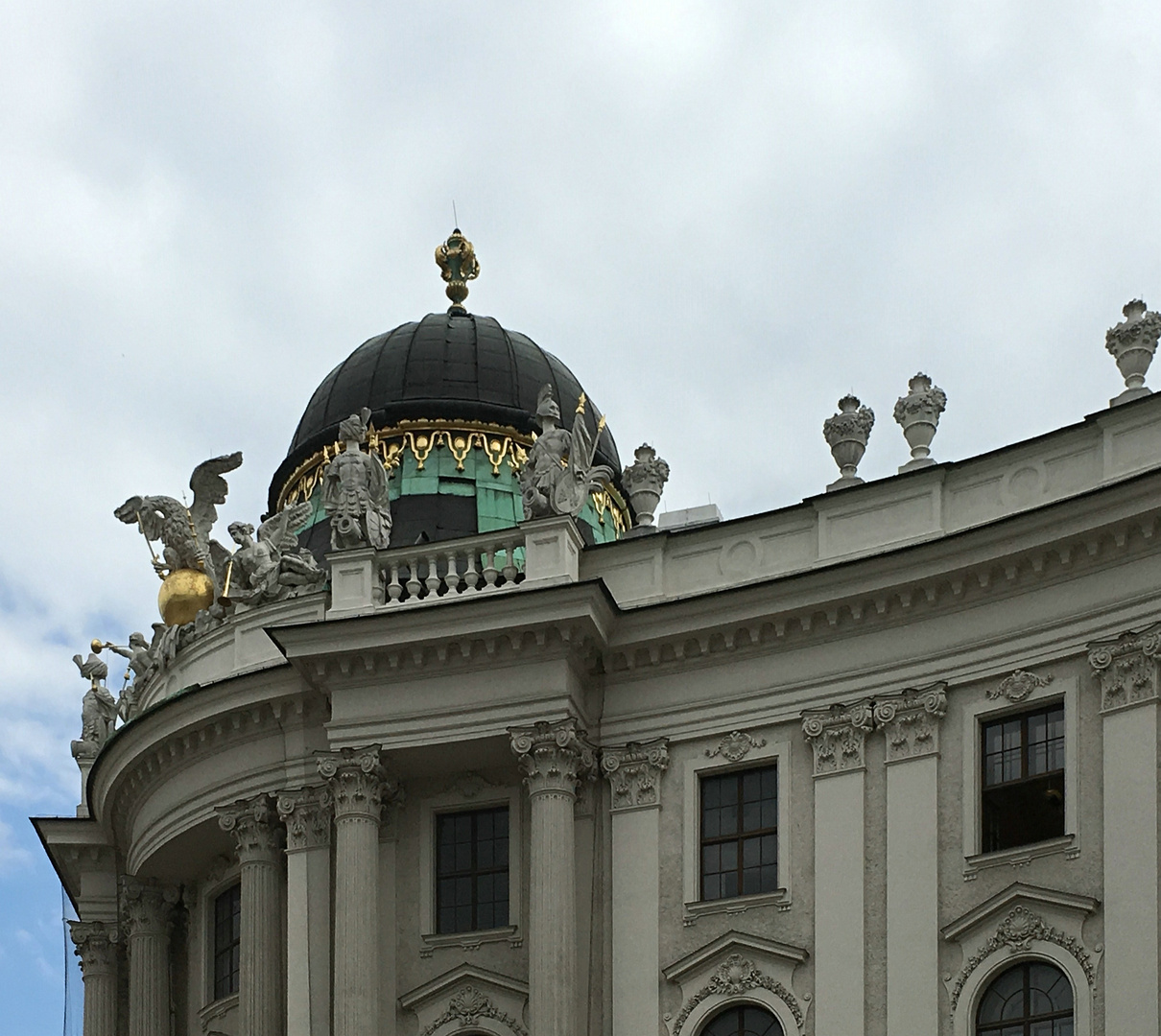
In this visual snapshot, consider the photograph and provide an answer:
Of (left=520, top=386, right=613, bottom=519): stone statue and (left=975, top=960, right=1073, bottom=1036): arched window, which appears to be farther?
(left=520, top=386, right=613, bottom=519): stone statue

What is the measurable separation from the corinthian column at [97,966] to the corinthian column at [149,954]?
1.92 meters

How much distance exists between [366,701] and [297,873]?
2.40m

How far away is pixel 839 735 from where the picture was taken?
32.2 m

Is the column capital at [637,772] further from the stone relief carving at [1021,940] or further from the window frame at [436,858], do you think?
the stone relief carving at [1021,940]

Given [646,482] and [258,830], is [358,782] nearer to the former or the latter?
[258,830]

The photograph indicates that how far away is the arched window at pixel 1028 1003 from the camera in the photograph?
2967cm

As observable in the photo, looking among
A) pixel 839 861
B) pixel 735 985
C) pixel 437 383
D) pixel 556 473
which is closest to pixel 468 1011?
pixel 735 985

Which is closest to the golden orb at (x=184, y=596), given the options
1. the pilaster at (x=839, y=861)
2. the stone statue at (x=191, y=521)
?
the stone statue at (x=191, y=521)

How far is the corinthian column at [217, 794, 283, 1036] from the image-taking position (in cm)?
3466

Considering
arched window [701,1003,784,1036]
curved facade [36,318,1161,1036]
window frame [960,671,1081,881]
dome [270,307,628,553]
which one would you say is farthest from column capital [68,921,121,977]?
window frame [960,671,1081,881]

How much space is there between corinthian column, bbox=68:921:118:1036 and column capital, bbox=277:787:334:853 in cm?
703

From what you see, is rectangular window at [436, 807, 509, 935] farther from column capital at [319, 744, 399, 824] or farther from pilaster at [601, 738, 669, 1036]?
pilaster at [601, 738, 669, 1036]

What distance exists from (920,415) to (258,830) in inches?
396

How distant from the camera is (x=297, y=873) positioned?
114ft
